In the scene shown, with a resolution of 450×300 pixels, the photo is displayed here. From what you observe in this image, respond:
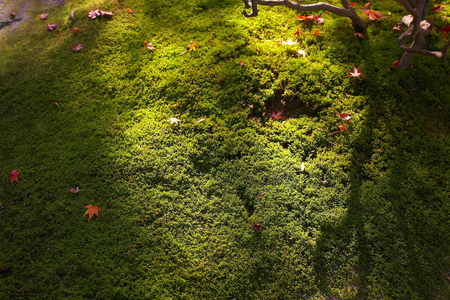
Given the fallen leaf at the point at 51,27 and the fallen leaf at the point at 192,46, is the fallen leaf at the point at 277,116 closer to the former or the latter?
the fallen leaf at the point at 192,46

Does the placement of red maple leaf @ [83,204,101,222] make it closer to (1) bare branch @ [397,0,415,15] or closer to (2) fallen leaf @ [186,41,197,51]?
(2) fallen leaf @ [186,41,197,51]

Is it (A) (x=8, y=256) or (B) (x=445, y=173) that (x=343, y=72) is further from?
(A) (x=8, y=256)

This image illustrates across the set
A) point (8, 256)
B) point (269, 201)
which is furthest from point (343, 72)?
A: point (8, 256)

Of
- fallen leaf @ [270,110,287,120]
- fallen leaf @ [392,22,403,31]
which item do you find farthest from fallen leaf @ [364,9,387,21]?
fallen leaf @ [270,110,287,120]

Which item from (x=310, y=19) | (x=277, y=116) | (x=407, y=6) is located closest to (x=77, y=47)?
(x=277, y=116)

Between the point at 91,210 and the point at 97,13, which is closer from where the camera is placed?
the point at 91,210

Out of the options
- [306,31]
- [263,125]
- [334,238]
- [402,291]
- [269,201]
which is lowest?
[402,291]

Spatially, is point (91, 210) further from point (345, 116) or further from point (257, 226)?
point (345, 116)
